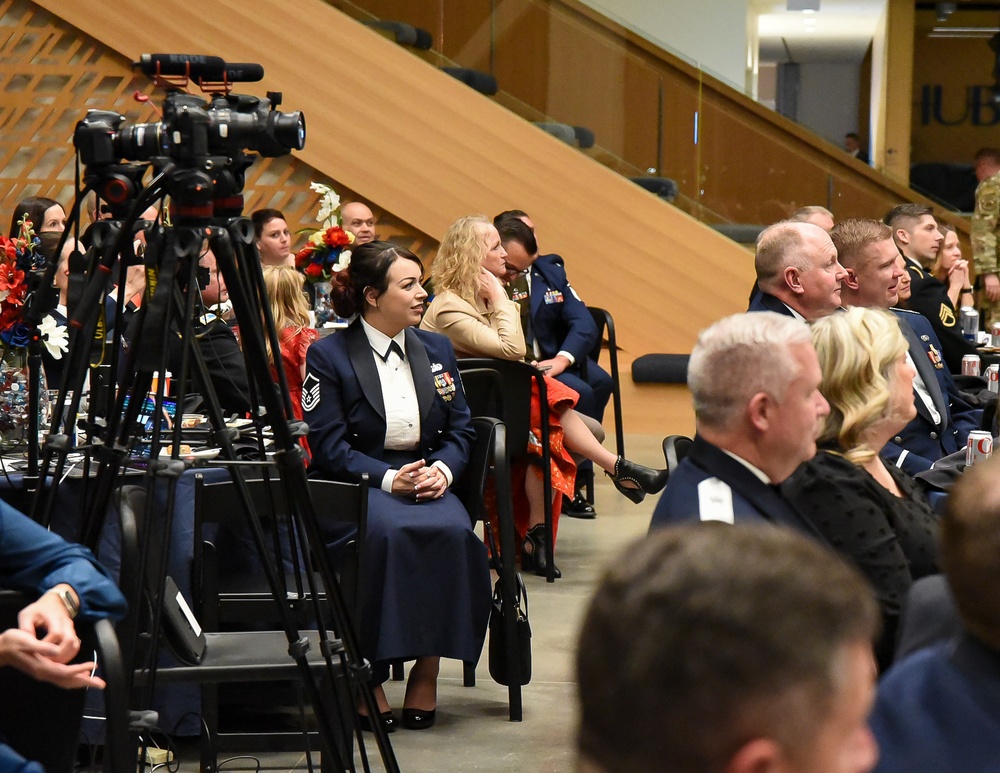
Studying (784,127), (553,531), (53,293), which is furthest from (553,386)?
(784,127)

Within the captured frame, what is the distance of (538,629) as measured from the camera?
4.40 m

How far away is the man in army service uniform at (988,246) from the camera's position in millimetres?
7848

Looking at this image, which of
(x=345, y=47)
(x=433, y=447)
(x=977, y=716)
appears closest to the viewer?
(x=977, y=716)

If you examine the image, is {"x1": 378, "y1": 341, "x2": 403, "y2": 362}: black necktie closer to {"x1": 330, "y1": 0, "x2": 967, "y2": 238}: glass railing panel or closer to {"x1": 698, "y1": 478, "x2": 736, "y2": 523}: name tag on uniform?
{"x1": 698, "y1": 478, "x2": 736, "y2": 523}: name tag on uniform

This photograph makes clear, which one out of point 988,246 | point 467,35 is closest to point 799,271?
point 988,246

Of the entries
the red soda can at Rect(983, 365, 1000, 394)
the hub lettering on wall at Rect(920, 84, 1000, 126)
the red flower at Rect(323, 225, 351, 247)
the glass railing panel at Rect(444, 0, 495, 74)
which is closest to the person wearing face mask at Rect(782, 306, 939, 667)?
the red soda can at Rect(983, 365, 1000, 394)

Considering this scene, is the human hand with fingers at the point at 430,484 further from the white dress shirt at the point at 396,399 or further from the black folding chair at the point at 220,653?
the black folding chair at the point at 220,653

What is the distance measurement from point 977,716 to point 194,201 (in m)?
1.42

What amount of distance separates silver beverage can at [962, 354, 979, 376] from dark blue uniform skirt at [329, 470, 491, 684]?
2322 millimetres

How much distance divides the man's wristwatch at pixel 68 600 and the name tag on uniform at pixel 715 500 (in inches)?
38.3

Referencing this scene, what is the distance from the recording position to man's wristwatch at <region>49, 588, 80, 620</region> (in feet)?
6.57

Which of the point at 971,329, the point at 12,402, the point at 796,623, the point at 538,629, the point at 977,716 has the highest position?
the point at 796,623

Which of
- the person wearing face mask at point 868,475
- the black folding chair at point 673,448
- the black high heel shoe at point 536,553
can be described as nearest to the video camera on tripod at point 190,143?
the person wearing face mask at point 868,475

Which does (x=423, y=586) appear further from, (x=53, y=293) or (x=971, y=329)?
(x=971, y=329)
